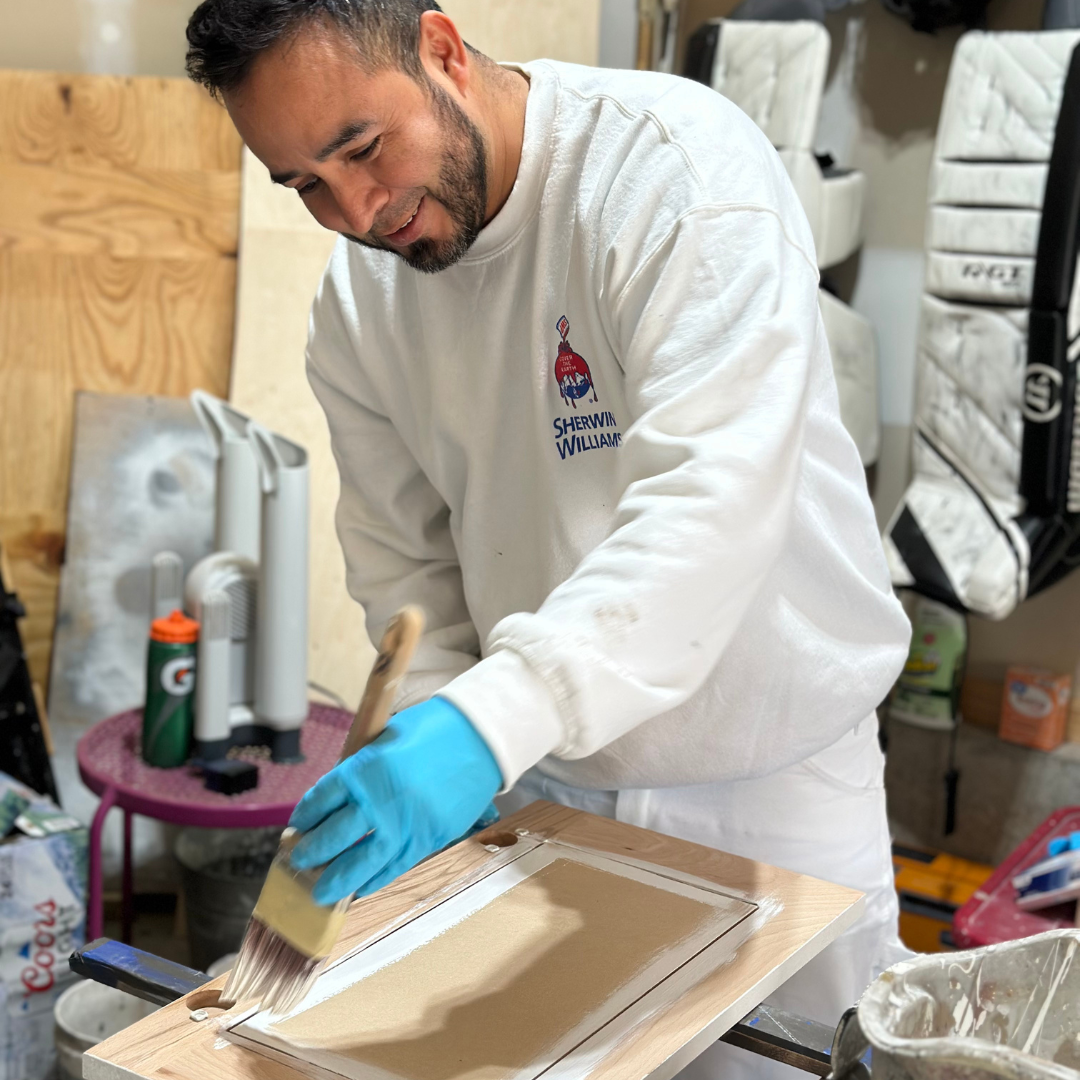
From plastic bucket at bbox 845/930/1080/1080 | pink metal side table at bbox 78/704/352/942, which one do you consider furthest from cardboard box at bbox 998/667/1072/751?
plastic bucket at bbox 845/930/1080/1080

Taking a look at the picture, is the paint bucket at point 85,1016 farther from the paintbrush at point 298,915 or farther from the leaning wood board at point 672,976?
the paintbrush at point 298,915

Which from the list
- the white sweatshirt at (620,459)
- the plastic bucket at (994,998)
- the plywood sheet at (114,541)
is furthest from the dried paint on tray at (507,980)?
the plywood sheet at (114,541)

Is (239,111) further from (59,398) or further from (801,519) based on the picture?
(59,398)

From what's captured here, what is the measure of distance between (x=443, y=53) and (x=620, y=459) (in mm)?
406

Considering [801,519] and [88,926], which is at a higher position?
[801,519]

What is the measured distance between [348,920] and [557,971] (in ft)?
0.61

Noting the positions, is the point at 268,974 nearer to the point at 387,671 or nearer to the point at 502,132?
the point at 387,671

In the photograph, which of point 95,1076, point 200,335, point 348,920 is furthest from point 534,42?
point 95,1076

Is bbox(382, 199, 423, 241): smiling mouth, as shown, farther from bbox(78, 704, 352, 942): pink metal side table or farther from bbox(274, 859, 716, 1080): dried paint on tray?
bbox(78, 704, 352, 942): pink metal side table

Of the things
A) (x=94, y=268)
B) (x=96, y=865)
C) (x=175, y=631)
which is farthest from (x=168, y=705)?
(x=94, y=268)

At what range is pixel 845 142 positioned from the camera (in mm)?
2736

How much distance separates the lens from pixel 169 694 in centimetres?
215

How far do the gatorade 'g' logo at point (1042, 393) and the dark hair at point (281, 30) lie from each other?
155 cm

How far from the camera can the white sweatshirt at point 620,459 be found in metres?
0.88
